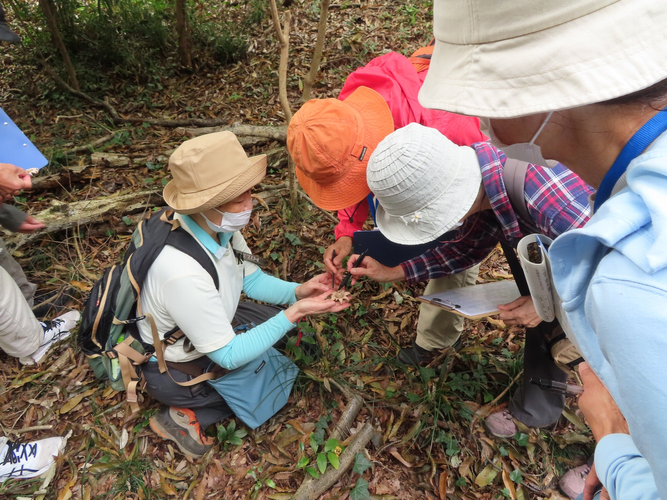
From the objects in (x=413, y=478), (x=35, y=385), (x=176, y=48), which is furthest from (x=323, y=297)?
(x=176, y=48)

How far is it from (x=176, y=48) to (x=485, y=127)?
768 centimetres

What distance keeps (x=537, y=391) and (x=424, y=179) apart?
176 cm

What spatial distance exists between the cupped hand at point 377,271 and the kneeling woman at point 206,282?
0.28 metres

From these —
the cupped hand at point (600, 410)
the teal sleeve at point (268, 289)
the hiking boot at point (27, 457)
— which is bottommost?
the hiking boot at point (27, 457)

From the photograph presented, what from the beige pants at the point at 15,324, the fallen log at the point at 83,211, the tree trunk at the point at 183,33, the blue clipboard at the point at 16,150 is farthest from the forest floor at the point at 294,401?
the tree trunk at the point at 183,33

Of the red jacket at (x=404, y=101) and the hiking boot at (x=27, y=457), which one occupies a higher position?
the red jacket at (x=404, y=101)

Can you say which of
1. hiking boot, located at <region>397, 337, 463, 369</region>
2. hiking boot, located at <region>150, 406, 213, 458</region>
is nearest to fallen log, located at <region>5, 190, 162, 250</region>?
hiking boot, located at <region>150, 406, 213, 458</region>

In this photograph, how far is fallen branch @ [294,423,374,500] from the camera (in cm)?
250

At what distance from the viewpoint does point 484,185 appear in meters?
1.95

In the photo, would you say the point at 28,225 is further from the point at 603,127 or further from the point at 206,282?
the point at 603,127

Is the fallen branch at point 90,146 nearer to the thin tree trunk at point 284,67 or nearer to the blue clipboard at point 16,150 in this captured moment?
the blue clipboard at point 16,150

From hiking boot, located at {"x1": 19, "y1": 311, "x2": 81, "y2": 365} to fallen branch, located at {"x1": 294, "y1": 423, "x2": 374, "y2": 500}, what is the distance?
102 inches

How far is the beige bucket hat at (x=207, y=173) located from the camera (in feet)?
6.89

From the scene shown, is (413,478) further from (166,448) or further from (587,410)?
(166,448)
